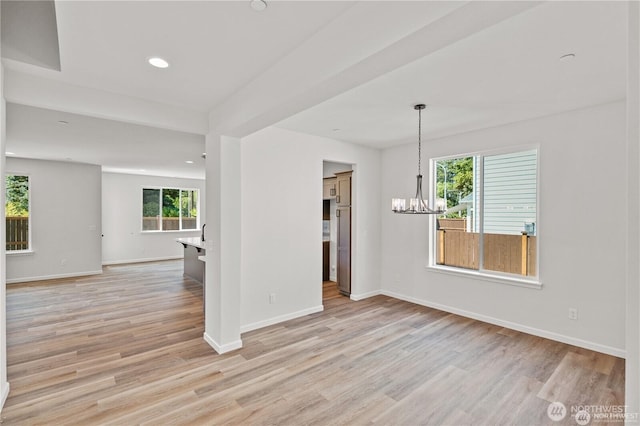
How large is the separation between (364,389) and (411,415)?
45 centimetres

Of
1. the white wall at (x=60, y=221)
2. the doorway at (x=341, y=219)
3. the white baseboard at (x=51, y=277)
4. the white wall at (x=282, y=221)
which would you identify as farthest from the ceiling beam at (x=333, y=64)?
the white baseboard at (x=51, y=277)

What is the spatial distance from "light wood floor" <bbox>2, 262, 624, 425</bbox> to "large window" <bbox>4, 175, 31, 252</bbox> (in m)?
2.92

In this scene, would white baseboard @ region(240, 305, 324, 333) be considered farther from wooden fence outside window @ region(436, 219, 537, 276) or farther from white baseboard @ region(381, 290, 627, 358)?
wooden fence outside window @ region(436, 219, 537, 276)

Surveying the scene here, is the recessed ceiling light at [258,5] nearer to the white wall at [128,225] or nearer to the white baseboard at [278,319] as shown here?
the white baseboard at [278,319]

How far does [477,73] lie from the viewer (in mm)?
2500

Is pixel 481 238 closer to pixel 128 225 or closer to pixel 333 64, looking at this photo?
pixel 333 64

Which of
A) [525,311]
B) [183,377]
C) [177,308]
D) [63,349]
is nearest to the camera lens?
[183,377]

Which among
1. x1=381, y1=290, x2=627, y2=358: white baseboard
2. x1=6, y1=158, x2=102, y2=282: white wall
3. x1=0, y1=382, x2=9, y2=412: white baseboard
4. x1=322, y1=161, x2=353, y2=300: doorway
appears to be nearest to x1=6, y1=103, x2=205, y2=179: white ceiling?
x1=6, y1=158, x2=102, y2=282: white wall

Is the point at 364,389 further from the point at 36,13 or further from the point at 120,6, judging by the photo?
the point at 36,13

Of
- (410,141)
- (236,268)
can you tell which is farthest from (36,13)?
(410,141)

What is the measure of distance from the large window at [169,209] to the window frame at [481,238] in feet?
26.3

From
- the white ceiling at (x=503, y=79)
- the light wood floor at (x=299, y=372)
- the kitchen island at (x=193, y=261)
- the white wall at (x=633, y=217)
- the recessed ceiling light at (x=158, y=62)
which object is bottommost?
the light wood floor at (x=299, y=372)

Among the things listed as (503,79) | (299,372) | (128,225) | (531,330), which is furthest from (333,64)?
(128,225)

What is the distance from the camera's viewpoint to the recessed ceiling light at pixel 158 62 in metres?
2.24
